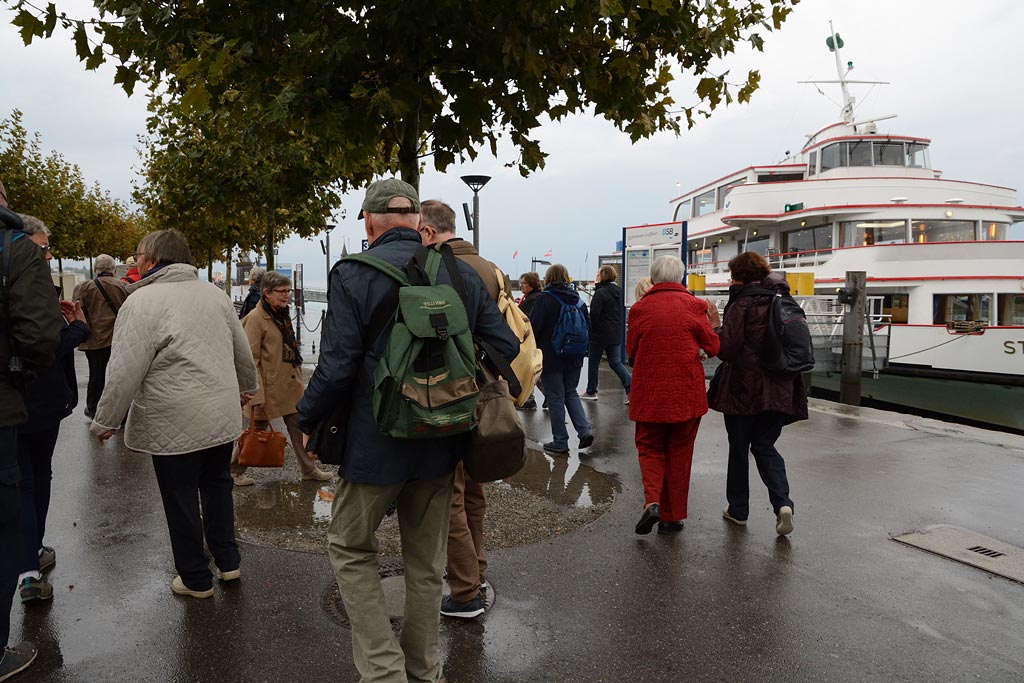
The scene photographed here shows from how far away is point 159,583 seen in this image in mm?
3980

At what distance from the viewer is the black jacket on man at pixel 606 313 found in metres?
9.89

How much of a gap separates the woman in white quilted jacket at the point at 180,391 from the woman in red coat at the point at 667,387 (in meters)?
2.54

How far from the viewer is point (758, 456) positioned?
5.03 m

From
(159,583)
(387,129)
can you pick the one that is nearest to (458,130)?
(387,129)

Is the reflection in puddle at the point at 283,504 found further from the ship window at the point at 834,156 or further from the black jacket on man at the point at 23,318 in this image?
the ship window at the point at 834,156

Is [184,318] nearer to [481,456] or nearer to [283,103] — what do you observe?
[283,103]

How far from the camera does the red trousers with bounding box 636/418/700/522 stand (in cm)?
485

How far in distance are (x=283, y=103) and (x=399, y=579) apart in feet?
9.12

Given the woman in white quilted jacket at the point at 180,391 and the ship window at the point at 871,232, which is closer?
the woman in white quilted jacket at the point at 180,391

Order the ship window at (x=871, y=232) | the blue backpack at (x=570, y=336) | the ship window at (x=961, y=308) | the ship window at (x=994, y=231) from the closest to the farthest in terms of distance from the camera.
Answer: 1. the blue backpack at (x=570, y=336)
2. the ship window at (x=961, y=308)
3. the ship window at (x=994, y=231)
4. the ship window at (x=871, y=232)

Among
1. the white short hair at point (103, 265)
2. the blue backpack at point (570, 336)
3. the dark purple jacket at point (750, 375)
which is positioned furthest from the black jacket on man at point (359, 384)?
the white short hair at point (103, 265)

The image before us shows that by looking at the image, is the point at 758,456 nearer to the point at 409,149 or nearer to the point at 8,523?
the point at 409,149

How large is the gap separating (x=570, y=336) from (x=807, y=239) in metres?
15.0

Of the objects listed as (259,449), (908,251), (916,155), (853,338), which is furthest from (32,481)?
(916,155)
